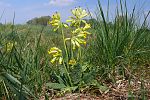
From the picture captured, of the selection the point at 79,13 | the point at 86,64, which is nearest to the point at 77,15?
the point at 79,13

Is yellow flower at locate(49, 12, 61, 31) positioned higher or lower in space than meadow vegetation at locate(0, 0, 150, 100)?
higher

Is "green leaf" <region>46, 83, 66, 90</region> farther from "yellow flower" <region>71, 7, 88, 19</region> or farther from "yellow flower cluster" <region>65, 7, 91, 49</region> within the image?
"yellow flower" <region>71, 7, 88, 19</region>

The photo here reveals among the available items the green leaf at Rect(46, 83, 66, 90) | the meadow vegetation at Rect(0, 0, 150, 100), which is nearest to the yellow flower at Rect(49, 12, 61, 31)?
the meadow vegetation at Rect(0, 0, 150, 100)

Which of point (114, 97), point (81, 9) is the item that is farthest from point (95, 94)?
point (81, 9)

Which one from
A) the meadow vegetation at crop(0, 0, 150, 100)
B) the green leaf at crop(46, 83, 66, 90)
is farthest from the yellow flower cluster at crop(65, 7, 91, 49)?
the green leaf at crop(46, 83, 66, 90)

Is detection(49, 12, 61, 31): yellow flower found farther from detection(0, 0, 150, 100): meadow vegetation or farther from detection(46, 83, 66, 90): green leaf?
detection(46, 83, 66, 90): green leaf

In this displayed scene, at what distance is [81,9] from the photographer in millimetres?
2479

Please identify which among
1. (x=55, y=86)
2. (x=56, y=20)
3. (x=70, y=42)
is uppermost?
(x=56, y=20)

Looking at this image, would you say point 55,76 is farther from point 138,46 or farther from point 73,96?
point 138,46

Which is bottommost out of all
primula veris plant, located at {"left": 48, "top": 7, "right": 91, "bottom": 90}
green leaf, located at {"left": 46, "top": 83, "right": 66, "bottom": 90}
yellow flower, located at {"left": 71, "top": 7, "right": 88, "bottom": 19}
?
green leaf, located at {"left": 46, "top": 83, "right": 66, "bottom": 90}

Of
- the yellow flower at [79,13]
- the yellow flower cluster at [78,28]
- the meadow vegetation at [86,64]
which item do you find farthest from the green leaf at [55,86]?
the yellow flower at [79,13]

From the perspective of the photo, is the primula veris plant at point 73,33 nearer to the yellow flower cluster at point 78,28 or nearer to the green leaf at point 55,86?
the yellow flower cluster at point 78,28

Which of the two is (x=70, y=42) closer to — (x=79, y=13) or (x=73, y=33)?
(x=73, y=33)

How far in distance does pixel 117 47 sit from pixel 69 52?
400 millimetres
